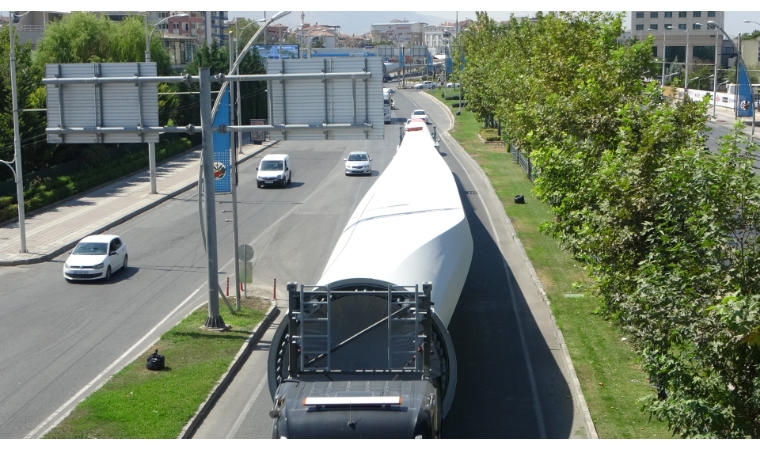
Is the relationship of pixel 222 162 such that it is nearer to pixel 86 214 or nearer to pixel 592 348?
pixel 592 348

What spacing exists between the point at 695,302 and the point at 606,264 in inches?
202

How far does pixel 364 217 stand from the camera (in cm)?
2220

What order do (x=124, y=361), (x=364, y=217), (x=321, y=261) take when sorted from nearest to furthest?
(x=124, y=361), (x=364, y=217), (x=321, y=261)

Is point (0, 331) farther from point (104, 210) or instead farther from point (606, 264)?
point (104, 210)

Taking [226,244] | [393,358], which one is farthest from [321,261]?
[393,358]

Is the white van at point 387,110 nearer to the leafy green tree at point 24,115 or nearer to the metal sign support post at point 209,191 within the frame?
the leafy green tree at point 24,115

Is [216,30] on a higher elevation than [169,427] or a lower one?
higher

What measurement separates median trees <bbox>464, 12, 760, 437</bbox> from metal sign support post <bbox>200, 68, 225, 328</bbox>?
26.7 ft

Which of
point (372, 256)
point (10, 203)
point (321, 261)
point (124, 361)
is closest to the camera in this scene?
point (372, 256)

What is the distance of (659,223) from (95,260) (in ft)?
62.3

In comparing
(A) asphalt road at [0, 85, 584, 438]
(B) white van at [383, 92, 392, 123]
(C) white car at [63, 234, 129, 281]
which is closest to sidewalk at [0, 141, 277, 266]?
(A) asphalt road at [0, 85, 584, 438]

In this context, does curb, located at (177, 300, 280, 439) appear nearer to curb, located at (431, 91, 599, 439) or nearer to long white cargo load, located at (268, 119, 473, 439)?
long white cargo load, located at (268, 119, 473, 439)

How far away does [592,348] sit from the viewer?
2073cm

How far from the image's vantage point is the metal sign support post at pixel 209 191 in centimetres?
2189
